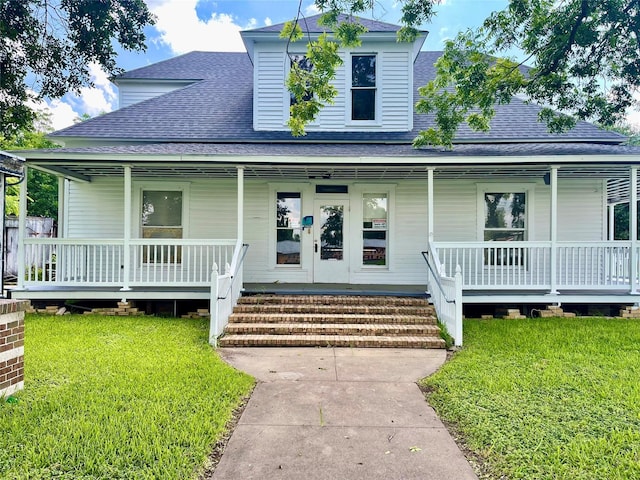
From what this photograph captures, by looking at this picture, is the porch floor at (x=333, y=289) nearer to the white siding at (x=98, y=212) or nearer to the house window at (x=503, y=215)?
the house window at (x=503, y=215)

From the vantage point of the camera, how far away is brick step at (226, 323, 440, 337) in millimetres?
6285

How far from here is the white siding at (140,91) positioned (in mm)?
11789

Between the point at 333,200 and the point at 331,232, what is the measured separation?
78 cm

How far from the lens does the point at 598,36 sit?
8.11 m

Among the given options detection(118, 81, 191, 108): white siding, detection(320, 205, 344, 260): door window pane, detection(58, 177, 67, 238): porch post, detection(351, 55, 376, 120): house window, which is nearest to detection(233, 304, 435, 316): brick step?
detection(320, 205, 344, 260): door window pane

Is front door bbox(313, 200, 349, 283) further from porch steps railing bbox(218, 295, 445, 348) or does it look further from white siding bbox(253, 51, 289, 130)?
white siding bbox(253, 51, 289, 130)

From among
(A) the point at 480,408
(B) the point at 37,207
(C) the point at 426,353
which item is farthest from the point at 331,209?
(B) the point at 37,207

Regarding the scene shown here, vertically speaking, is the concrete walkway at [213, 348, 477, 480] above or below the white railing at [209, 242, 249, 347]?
below

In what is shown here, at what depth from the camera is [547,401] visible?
375 cm

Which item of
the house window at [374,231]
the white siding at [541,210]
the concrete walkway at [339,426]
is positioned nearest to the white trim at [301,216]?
the house window at [374,231]

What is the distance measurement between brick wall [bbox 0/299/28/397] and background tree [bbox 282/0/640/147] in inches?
236

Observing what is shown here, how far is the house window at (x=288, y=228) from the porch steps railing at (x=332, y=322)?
1884mm

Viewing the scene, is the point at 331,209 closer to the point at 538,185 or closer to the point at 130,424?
the point at 538,185

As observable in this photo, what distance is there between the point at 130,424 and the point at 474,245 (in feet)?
21.2
